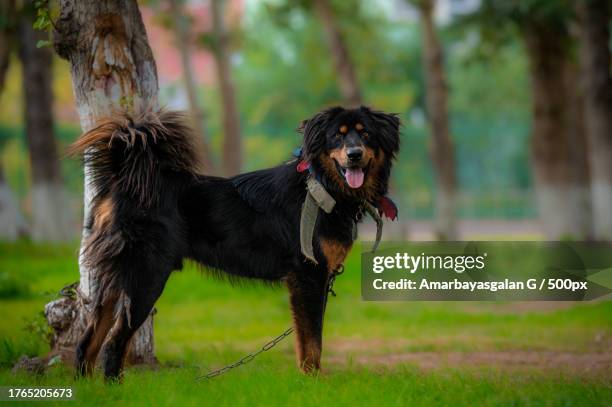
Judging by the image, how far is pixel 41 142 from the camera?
748 inches

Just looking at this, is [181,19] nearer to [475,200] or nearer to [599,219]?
[599,219]

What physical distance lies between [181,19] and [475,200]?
2057 centimetres

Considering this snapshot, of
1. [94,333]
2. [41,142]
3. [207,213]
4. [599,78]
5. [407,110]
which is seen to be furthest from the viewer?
[407,110]

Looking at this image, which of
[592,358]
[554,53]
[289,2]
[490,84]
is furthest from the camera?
[490,84]

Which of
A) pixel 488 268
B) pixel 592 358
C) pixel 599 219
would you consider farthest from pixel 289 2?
pixel 592 358

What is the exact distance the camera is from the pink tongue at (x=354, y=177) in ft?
21.1

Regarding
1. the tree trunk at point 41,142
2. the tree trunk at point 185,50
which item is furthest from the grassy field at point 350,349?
the tree trunk at point 185,50

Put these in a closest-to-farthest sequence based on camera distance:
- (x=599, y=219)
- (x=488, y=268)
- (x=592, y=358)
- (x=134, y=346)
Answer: (x=134, y=346) → (x=592, y=358) → (x=488, y=268) → (x=599, y=219)

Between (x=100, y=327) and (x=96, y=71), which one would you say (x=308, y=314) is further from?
(x=96, y=71)

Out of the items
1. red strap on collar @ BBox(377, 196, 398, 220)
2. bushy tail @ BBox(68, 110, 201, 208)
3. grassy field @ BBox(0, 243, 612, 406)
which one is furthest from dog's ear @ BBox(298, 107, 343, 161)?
grassy field @ BBox(0, 243, 612, 406)

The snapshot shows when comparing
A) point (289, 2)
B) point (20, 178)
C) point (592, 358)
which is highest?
point (289, 2)

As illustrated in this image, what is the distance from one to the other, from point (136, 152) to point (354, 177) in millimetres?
1708

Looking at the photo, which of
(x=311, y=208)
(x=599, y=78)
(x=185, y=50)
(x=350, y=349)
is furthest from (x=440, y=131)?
(x=311, y=208)

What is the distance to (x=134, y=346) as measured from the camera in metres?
7.25
